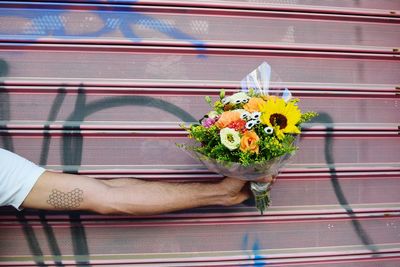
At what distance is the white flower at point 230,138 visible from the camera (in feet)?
6.98

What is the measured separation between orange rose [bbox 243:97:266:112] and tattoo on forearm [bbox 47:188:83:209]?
111 cm

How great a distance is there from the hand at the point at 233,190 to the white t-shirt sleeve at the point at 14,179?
3.77 ft

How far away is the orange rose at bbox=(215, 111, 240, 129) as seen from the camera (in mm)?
2201

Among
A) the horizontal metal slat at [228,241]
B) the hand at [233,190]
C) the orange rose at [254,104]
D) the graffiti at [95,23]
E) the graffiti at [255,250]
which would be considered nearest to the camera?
the orange rose at [254,104]

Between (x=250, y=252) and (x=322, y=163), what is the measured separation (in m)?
0.87

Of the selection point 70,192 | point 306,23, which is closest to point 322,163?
point 306,23

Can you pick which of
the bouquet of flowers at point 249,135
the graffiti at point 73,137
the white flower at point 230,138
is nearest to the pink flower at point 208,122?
the bouquet of flowers at point 249,135

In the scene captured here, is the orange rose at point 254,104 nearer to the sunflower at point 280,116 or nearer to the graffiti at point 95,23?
the sunflower at point 280,116

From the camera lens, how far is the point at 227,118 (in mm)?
2211

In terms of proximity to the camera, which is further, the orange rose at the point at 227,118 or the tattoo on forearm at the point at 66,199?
the tattoo on forearm at the point at 66,199

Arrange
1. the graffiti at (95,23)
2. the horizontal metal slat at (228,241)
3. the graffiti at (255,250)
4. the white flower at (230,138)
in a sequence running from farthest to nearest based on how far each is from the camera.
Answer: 1. the graffiti at (255,250)
2. the horizontal metal slat at (228,241)
3. the graffiti at (95,23)
4. the white flower at (230,138)

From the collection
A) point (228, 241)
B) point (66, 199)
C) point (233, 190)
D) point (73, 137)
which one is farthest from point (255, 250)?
point (73, 137)

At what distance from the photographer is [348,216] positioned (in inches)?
123

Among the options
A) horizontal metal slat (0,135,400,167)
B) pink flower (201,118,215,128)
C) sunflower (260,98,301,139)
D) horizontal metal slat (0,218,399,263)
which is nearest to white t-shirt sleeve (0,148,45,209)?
horizontal metal slat (0,135,400,167)
